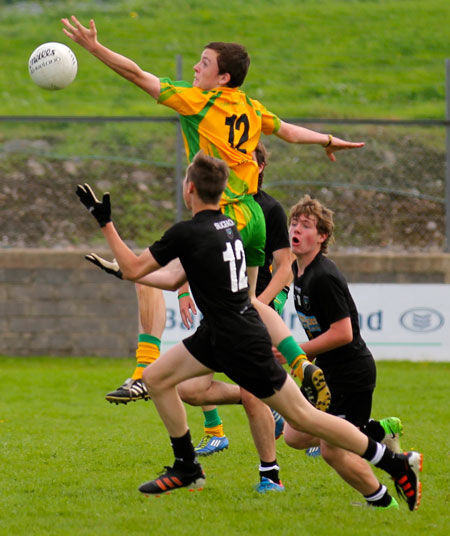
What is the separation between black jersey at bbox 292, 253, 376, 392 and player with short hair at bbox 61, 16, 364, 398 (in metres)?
0.22

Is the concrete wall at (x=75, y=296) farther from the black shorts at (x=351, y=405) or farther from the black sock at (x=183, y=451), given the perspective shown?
the black sock at (x=183, y=451)

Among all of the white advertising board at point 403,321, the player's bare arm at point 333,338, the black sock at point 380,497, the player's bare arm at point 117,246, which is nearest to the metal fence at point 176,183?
the white advertising board at point 403,321

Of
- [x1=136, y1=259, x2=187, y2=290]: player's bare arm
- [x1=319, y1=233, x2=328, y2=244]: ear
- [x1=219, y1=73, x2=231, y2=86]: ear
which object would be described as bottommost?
[x1=136, y1=259, x2=187, y2=290]: player's bare arm

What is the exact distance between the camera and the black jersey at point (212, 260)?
5086mm

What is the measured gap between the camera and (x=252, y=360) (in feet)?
16.7

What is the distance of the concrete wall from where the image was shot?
12656 millimetres

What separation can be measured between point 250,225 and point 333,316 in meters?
0.87

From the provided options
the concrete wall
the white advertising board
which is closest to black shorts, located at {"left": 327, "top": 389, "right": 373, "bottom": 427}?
the white advertising board

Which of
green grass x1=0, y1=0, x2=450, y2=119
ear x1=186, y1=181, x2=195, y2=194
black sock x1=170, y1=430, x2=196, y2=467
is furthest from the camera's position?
green grass x1=0, y1=0, x2=450, y2=119

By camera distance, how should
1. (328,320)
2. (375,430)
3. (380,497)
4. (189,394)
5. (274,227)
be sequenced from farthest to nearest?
(274,227) < (189,394) < (375,430) < (328,320) < (380,497)

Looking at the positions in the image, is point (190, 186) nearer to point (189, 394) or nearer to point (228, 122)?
point (228, 122)

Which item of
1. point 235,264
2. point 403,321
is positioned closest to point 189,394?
point 235,264

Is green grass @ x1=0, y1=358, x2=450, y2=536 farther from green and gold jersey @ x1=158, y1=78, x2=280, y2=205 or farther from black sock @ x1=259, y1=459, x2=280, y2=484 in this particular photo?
green and gold jersey @ x1=158, y1=78, x2=280, y2=205

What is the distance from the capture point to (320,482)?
6203mm
